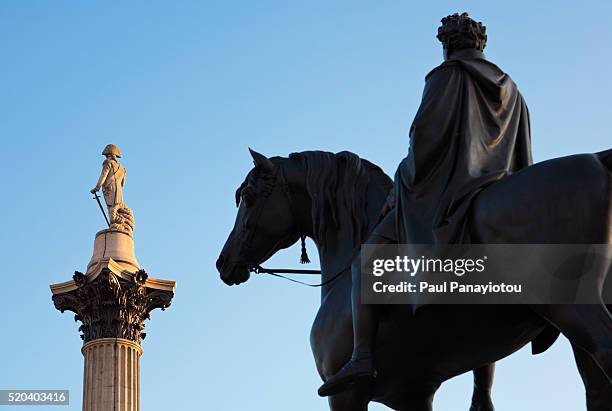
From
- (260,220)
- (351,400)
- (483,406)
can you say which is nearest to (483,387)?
(483,406)

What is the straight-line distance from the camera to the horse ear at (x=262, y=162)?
32.1 feet

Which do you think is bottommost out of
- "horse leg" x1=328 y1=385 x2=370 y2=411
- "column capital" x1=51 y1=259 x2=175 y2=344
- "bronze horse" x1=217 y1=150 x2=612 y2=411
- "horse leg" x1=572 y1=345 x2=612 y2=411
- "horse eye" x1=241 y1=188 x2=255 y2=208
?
"horse leg" x1=572 y1=345 x2=612 y2=411

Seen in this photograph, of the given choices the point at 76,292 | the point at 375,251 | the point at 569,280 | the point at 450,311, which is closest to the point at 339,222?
the point at 375,251

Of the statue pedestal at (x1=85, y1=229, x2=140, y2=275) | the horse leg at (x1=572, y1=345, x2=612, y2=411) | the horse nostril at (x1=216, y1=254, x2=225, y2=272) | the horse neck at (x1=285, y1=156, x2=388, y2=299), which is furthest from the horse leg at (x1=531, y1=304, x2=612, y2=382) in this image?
the statue pedestal at (x1=85, y1=229, x2=140, y2=275)

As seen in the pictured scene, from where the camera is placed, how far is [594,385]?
8219 millimetres

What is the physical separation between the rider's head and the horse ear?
158 centimetres

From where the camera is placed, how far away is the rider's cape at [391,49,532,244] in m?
8.15

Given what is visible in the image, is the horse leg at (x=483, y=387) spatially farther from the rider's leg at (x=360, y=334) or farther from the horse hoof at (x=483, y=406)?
the rider's leg at (x=360, y=334)

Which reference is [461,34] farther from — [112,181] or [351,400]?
[112,181]

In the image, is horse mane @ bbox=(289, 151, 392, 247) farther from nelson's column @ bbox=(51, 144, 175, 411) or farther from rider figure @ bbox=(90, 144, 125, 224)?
rider figure @ bbox=(90, 144, 125, 224)

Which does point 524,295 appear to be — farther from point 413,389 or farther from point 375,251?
point 413,389

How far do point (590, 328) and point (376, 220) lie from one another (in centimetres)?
233

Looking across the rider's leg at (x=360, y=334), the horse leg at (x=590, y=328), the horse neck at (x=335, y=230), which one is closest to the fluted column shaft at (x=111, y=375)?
the horse neck at (x=335, y=230)

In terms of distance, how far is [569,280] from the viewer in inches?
295
